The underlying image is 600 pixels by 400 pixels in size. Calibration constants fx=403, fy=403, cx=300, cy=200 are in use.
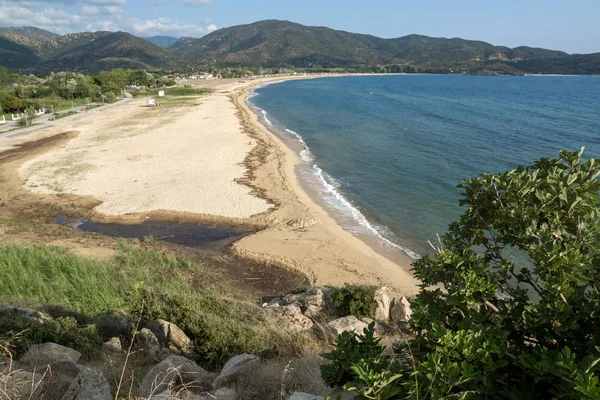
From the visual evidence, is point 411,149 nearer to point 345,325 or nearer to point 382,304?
point 382,304

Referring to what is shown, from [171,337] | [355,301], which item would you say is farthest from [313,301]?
[171,337]

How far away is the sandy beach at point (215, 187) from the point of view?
52.3 feet

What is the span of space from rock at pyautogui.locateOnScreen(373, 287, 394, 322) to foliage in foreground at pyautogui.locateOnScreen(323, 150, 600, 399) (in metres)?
6.52

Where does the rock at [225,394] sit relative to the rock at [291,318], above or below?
above

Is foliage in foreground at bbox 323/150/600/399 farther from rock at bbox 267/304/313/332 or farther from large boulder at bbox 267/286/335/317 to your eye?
large boulder at bbox 267/286/335/317

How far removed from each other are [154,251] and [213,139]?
2246cm

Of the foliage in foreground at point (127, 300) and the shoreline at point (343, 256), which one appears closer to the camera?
the foliage in foreground at point (127, 300)

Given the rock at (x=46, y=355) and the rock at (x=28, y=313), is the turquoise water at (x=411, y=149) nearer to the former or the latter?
the rock at (x=28, y=313)

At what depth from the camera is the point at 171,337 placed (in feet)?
26.6

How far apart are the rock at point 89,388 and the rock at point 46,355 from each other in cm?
143

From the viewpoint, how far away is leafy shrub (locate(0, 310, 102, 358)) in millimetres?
7243

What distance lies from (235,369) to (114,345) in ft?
10.1

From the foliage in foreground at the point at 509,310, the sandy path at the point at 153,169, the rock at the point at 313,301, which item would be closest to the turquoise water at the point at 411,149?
the sandy path at the point at 153,169

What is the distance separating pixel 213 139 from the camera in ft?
121
